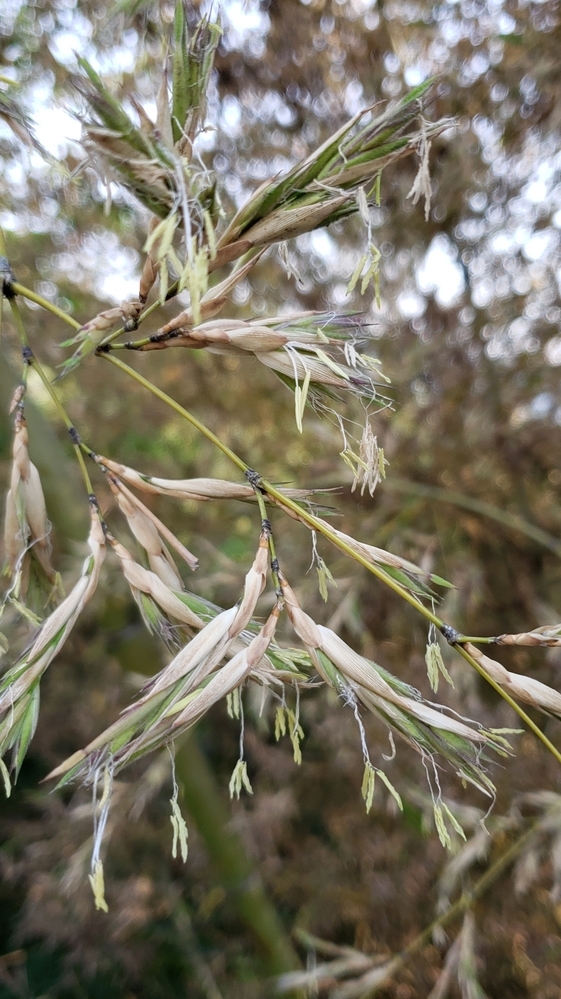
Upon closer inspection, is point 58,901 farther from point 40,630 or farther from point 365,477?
point 365,477

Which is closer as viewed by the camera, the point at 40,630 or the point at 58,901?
the point at 40,630

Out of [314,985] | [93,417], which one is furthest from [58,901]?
[93,417]

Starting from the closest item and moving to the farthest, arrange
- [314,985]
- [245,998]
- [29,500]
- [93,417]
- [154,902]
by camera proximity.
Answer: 1. [29,500]
2. [314,985]
3. [245,998]
4. [154,902]
5. [93,417]

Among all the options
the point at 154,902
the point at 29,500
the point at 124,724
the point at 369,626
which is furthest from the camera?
the point at 154,902

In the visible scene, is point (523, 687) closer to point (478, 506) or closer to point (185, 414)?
point (185, 414)

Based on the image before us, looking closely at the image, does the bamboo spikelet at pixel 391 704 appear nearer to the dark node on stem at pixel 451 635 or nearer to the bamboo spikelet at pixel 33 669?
the dark node on stem at pixel 451 635

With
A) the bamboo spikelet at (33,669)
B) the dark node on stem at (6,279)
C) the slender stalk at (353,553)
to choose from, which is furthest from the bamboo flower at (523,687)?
the dark node on stem at (6,279)
